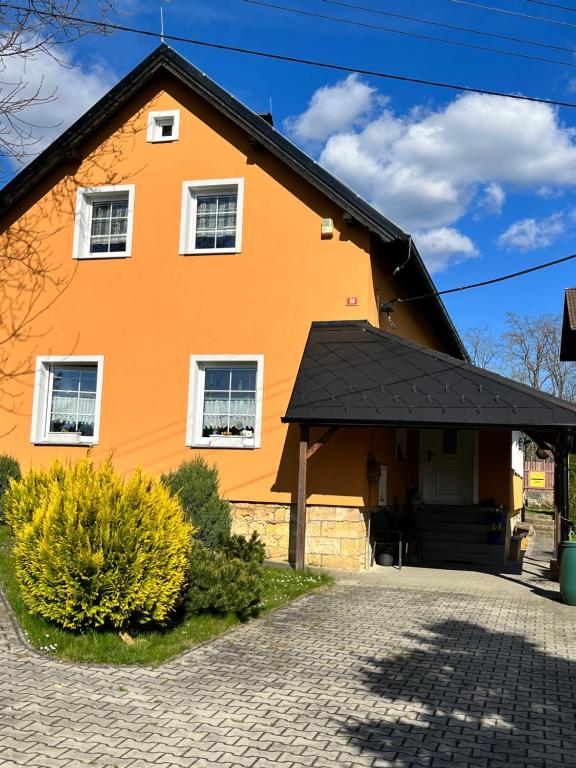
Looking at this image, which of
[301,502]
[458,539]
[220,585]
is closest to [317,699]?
[220,585]

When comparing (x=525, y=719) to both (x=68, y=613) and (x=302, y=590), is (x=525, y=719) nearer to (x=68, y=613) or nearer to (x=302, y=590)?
(x=68, y=613)

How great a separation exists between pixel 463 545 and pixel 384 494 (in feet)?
7.37

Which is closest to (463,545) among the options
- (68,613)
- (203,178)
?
(203,178)

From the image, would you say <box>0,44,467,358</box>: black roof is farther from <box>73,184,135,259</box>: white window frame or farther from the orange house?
<box>73,184,135,259</box>: white window frame

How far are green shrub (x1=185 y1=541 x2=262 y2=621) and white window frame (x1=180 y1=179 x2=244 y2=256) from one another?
21.7 feet

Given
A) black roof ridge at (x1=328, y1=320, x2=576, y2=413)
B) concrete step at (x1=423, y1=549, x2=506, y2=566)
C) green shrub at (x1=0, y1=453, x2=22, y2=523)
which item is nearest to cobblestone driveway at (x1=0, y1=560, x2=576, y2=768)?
black roof ridge at (x1=328, y1=320, x2=576, y2=413)

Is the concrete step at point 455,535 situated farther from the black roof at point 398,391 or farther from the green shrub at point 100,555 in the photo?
the green shrub at point 100,555

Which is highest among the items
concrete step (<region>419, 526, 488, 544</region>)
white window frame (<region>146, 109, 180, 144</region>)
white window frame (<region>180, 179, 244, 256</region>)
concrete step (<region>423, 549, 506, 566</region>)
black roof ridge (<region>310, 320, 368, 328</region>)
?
white window frame (<region>146, 109, 180, 144</region>)

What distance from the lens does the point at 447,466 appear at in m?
16.4

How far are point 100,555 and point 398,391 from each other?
5.77 m

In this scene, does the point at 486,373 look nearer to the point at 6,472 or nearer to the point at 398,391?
the point at 398,391

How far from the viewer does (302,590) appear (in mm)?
9734

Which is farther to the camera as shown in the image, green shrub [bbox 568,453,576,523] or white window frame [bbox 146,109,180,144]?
green shrub [bbox 568,453,576,523]

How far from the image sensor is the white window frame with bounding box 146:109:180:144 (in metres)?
13.4
